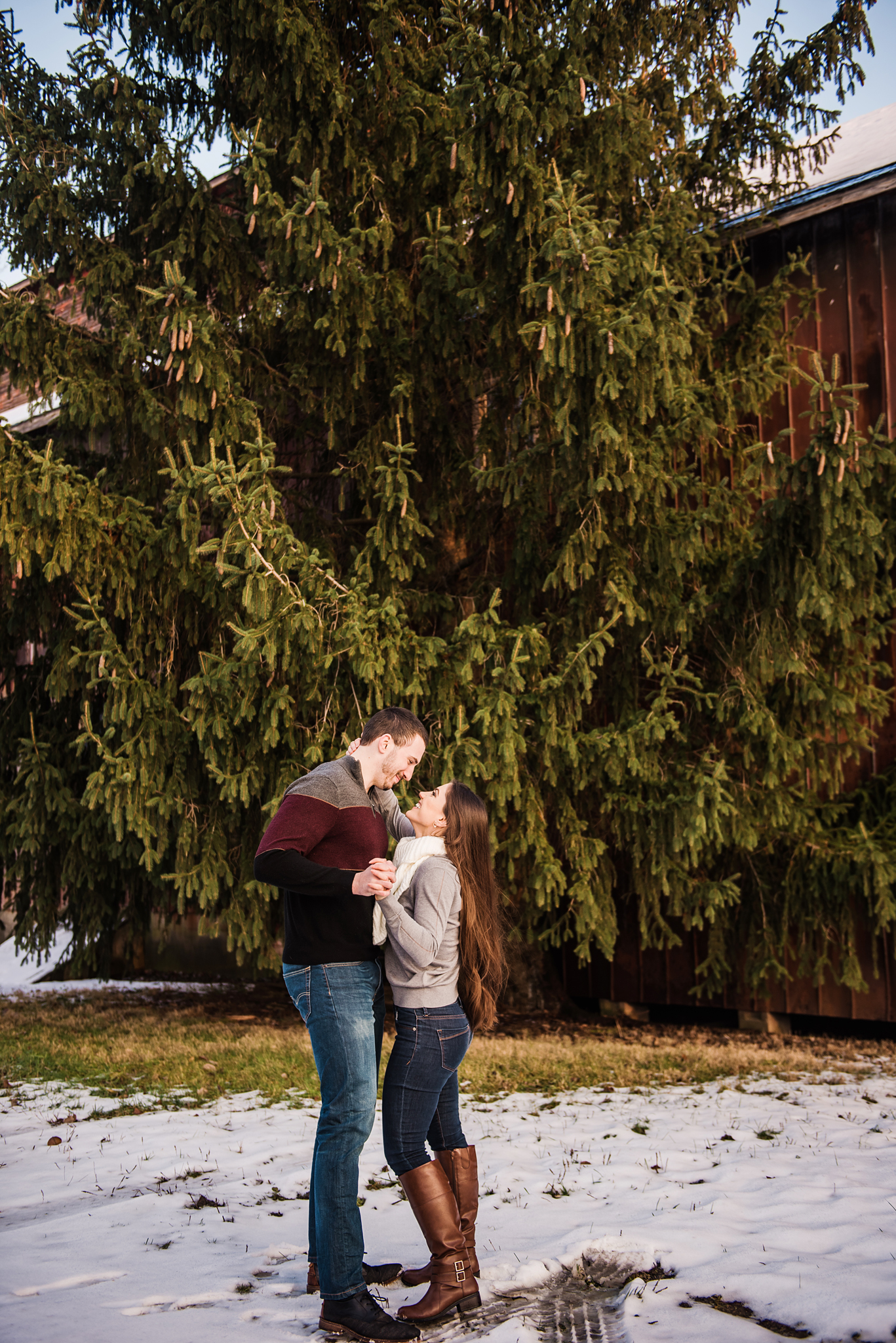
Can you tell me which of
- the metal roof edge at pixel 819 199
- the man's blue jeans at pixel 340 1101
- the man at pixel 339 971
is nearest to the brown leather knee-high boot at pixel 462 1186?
the man at pixel 339 971

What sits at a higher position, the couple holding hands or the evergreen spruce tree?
the evergreen spruce tree

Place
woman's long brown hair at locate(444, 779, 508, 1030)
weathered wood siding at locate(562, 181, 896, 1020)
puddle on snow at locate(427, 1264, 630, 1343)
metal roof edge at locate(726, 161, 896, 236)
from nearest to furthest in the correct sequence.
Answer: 1. puddle on snow at locate(427, 1264, 630, 1343)
2. woman's long brown hair at locate(444, 779, 508, 1030)
3. weathered wood siding at locate(562, 181, 896, 1020)
4. metal roof edge at locate(726, 161, 896, 236)

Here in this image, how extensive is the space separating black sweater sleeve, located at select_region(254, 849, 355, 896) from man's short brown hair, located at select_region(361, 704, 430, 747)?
51cm

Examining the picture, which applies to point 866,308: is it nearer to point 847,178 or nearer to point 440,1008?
point 847,178

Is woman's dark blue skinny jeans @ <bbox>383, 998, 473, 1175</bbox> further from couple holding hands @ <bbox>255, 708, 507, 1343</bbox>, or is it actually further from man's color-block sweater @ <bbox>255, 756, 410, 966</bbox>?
man's color-block sweater @ <bbox>255, 756, 410, 966</bbox>

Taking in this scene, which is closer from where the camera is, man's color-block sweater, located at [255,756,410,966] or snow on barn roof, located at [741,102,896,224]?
→ man's color-block sweater, located at [255,756,410,966]

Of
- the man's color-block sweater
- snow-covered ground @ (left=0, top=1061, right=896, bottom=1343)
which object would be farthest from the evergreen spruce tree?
the man's color-block sweater

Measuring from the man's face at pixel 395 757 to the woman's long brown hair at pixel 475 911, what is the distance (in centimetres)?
17

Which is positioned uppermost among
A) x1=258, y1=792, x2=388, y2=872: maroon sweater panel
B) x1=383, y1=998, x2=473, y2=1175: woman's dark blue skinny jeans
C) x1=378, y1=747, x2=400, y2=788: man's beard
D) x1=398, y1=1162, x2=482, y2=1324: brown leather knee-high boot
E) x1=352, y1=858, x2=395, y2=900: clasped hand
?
x1=378, y1=747, x2=400, y2=788: man's beard

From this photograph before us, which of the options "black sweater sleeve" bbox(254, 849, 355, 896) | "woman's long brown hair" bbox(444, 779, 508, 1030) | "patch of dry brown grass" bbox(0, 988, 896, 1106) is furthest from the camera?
"patch of dry brown grass" bbox(0, 988, 896, 1106)

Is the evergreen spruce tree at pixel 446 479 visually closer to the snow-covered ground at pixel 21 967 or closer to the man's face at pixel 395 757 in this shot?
the man's face at pixel 395 757

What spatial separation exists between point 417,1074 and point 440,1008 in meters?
0.20

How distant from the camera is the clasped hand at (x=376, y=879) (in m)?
2.98

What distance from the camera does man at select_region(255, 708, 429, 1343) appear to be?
9.65ft
